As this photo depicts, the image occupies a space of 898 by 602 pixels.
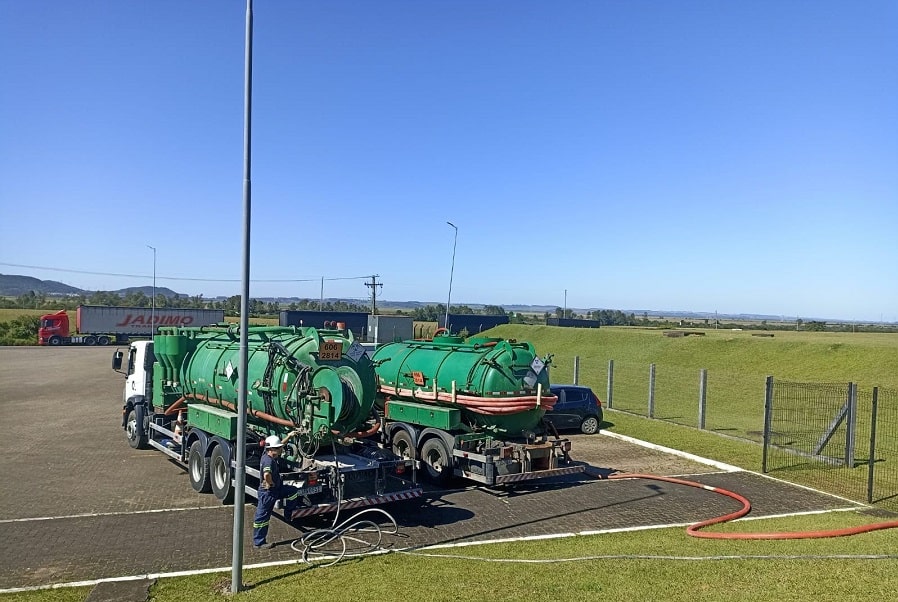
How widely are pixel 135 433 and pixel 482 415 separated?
9105mm

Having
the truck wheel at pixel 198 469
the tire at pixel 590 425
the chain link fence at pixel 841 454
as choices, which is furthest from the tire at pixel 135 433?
the chain link fence at pixel 841 454

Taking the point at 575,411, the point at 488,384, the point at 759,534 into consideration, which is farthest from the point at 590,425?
the point at 759,534

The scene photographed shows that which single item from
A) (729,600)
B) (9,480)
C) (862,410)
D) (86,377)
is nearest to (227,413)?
(9,480)

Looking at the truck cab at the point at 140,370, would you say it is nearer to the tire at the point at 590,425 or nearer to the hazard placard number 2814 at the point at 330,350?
the hazard placard number 2814 at the point at 330,350

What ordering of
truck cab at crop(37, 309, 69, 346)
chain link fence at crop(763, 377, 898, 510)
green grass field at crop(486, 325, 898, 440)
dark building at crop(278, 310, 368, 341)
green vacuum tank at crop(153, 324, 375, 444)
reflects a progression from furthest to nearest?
1. dark building at crop(278, 310, 368, 341)
2. truck cab at crop(37, 309, 69, 346)
3. green grass field at crop(486, 325, 898, 440)
4. chain link fence at crop(763, 377, 898, 510)
5. green vacuum tank at crop(153, 324, 375, 444)

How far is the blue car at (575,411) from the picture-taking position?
21.0 meters

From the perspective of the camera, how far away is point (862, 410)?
24.4 m

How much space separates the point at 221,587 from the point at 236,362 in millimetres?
5613

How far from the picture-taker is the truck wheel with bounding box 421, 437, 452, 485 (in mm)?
14352

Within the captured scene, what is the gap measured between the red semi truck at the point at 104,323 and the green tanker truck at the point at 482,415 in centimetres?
5070

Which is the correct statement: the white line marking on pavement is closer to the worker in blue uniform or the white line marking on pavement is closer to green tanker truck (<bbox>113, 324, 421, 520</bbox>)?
green tanker truck (<bbox>113, 324, 421, 520</bbox>)

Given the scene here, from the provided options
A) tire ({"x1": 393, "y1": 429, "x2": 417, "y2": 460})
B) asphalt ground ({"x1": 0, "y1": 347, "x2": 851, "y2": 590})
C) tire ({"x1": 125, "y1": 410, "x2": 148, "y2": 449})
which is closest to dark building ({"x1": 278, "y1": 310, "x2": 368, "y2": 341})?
asphalt ground ({"x1": 0, "y1": 347, "x2": 851, "y2": 590})

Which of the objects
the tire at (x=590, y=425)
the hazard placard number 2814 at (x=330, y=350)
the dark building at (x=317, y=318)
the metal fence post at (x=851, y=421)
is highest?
the hazard placard number 2814 at (x=330, y=350)

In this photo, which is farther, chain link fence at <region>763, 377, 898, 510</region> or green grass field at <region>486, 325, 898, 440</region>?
green grass field at <region>486, 325, 898, 440</region>
